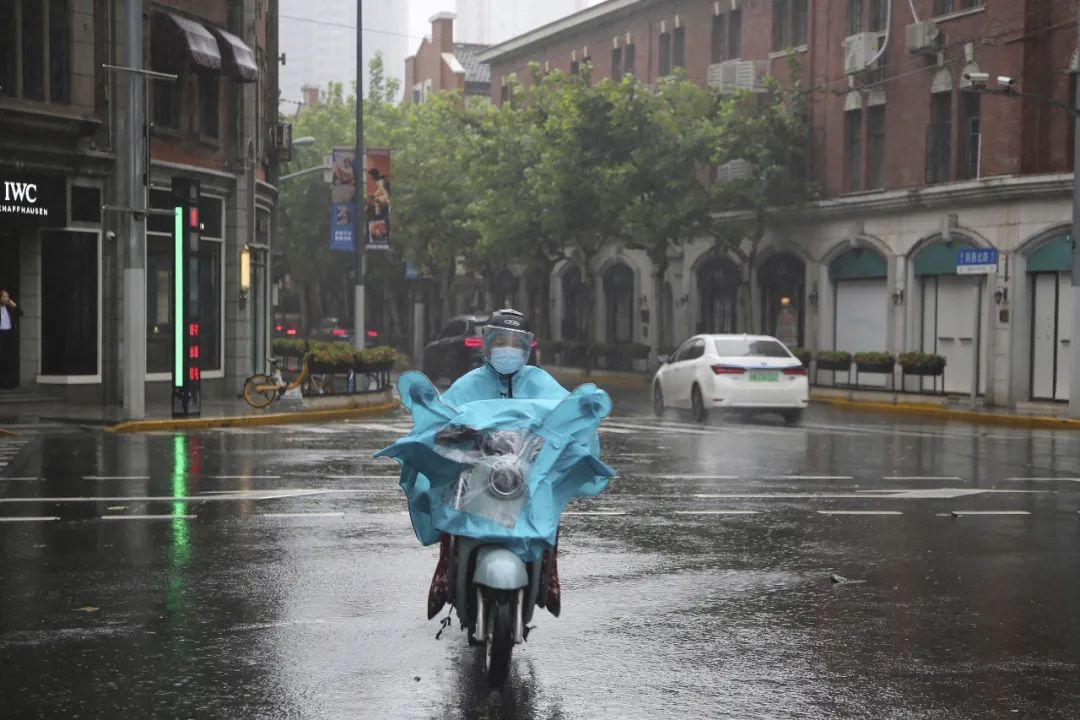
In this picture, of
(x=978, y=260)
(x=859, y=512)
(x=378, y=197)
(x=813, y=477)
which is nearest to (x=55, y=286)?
(x=378, y=197)

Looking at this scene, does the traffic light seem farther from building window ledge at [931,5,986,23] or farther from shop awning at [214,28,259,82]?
building window ledge at [931,5,986,23]

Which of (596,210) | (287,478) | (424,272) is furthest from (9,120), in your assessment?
(424,272)

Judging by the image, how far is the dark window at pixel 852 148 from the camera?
4047 cm

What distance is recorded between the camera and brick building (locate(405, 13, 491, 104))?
84.4 meters

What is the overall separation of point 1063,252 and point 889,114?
7628 millimetres

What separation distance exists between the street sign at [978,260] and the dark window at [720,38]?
17945 mm

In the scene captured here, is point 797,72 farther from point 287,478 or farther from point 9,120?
point 287,478

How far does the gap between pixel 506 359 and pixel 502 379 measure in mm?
171

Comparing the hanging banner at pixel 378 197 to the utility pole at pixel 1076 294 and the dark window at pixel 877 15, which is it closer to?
the dark window at pixel 877 15

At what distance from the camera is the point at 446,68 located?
84938 millimetres

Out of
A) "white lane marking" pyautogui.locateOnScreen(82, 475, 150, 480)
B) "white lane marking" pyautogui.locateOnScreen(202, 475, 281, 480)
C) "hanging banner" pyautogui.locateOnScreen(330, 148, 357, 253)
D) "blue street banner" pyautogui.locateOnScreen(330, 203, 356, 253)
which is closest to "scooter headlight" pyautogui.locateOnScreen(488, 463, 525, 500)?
"white lane marking" pyautogui.locateOnScreen(202, 475, 281, 480)

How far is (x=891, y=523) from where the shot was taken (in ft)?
40.4

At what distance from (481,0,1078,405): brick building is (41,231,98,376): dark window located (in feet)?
54.0

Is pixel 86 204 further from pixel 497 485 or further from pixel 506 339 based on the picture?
pixel 497 485
